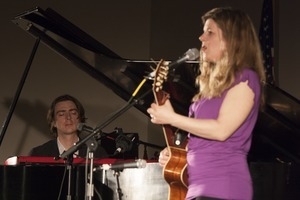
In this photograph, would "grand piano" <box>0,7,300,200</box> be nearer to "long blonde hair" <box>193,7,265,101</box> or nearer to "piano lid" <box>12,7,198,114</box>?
"piano lid" <box>12,7,198,114</box>

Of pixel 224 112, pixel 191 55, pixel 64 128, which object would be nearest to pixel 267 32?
pixel 64 128

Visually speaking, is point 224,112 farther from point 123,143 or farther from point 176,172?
point 123,143

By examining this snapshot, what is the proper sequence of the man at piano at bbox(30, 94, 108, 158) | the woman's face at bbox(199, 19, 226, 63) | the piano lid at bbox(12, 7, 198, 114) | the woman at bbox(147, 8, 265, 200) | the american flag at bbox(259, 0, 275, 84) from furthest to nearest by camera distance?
the american flag at bbox(259, 0, 275, 84)
the man at piano at bbox(30, 94, 108, 158)
the piano lid at bbox(12, 7, 198, 114)
the woman's face at bbox(199, 19, 226, 63)
the woman at bbox(147, 8, 265, 200)

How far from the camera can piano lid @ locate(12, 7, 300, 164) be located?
11.1ft

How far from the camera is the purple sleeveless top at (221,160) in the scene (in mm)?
1970

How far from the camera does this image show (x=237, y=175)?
1.99 meters

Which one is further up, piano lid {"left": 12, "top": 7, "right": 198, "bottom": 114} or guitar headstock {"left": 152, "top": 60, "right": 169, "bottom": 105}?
piano lid {"left": 12, "top": 7, "right": 198, "bottom": 114}

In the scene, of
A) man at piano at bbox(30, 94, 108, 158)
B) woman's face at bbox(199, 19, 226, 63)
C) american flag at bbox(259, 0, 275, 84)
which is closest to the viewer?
woman's face at bbox(199, 19, 226, 63)

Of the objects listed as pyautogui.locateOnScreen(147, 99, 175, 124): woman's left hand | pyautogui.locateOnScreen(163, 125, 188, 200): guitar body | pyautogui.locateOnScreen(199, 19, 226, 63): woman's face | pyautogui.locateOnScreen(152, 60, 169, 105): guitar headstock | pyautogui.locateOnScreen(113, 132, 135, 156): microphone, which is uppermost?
pyautogui.locateOnScreen(199, 19, 226, 63): woman's face

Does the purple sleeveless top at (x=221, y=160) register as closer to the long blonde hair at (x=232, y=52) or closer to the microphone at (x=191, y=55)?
the long blonde hair at (x=232, y=52)

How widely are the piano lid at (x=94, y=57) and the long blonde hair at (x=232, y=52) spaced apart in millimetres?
1094

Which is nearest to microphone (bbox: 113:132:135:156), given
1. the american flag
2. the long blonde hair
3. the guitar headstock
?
the guitar headstock

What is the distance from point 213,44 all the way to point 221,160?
424 mm

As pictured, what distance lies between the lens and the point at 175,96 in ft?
12.1
